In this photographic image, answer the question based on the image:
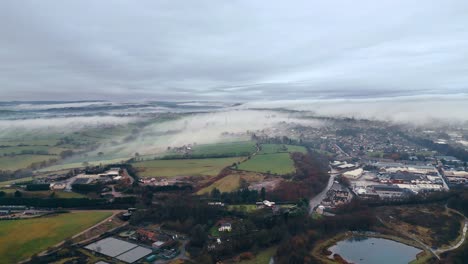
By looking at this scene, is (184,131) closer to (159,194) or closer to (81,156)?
(81,156)

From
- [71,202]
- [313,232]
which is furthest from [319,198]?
[71,202]

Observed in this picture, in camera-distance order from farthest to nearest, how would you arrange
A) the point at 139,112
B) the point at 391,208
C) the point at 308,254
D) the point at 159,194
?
the point at 139,112 → the point at 159,194 → the point at 391,208 → the point at 308,254

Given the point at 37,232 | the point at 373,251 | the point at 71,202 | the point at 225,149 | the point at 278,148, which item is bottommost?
the point at 373,251

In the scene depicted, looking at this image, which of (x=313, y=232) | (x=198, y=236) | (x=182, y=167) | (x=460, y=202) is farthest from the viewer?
(x=182, y=167)

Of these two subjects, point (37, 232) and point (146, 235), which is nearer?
point (146, 235)

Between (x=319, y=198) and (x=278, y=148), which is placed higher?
(x=278, y=148)

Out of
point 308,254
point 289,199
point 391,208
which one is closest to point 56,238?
point 308,254

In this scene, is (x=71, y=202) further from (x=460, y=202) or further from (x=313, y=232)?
(x=460, y=202)
